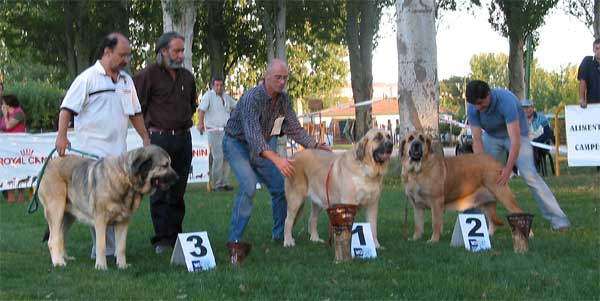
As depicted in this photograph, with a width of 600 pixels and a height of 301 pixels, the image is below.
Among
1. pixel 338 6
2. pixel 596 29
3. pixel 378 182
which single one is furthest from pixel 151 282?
pixel 338 6

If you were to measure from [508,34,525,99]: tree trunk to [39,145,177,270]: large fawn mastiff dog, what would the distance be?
23.2m

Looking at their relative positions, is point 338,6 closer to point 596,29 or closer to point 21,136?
point 596,29

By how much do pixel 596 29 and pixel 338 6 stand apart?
1404 centimetres

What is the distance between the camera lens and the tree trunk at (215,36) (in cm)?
3709

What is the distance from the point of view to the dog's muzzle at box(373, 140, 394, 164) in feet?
23.1

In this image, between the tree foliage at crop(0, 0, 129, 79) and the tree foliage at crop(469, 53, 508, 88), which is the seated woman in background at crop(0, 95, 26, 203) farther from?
the tree foliage at crop(469, 53, 508, 88)

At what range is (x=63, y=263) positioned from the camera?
261 inches

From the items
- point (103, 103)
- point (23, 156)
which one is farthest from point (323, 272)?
point (23, 156)

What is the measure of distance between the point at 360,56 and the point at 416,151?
23.3 meters

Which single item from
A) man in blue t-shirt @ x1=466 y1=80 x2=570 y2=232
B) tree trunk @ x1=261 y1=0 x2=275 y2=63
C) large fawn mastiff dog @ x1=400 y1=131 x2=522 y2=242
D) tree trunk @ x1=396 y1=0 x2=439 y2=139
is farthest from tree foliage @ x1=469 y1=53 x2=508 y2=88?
large fawn mastiff dog @ x1=400 y1=131 x2=522 y2=242

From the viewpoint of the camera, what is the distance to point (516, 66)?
28.1 metres

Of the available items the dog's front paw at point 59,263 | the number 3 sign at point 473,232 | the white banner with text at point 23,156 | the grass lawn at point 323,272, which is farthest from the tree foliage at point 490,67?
the dog's front paw at point 59,263

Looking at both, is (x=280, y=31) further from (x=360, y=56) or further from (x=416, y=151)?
(x=416, y=151)

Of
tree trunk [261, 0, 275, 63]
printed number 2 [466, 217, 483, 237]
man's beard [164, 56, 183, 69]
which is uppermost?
tree trunk [261, 0, 275, 63]
